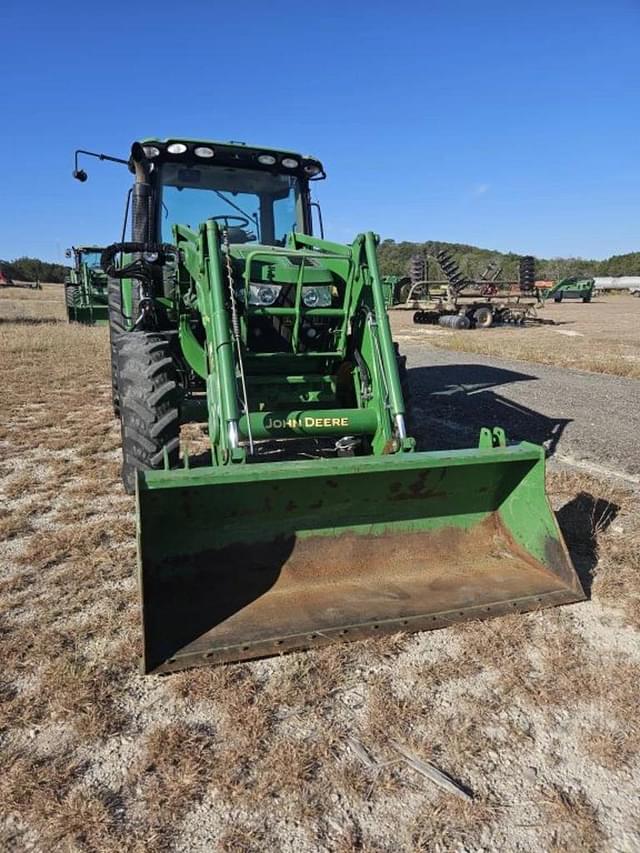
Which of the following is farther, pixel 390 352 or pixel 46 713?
pixel 390 352

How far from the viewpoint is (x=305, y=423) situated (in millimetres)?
4281

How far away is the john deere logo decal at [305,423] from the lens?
166 inches

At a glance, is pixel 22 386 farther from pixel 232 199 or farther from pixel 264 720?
pixel 264 720

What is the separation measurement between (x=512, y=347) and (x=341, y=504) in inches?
534

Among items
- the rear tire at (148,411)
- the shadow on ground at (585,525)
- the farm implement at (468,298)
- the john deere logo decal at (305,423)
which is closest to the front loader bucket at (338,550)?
the shadow on ground at (585,525)

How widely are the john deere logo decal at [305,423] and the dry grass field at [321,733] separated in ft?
4.28

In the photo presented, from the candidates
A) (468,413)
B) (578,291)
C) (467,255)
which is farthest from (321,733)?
(467,255)

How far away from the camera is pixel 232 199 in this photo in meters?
6.22

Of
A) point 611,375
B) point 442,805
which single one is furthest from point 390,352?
point 611,375

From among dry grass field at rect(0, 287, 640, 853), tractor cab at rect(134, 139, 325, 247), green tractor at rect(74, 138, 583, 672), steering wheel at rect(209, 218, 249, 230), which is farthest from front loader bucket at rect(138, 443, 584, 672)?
steering wheel at rect(209, 218, 249, 230)

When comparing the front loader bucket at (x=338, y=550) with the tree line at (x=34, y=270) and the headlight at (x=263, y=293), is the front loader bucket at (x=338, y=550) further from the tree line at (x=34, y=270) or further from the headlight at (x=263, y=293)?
the tree line at (x=34, y=270)

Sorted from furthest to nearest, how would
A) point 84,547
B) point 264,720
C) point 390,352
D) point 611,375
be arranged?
point 611,375 → point 390,352 → point 84,547 → point 264,720

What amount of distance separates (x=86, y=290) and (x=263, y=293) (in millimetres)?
17741

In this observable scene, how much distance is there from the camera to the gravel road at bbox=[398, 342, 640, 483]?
6371 mm
